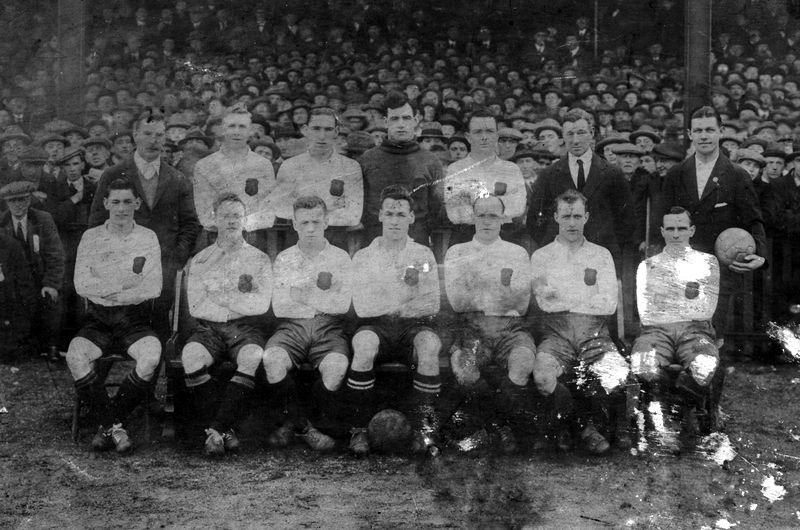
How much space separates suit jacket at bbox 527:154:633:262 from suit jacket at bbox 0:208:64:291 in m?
2.09

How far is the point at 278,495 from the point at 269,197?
53.9 inches

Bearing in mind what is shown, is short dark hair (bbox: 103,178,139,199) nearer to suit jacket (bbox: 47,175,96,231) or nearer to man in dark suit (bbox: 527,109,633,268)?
suit jacket (bbox: 47,175,96,231)

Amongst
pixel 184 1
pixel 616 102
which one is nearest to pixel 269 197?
pixel 184 1

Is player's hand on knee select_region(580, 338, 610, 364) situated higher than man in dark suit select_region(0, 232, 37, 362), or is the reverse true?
man in dark suit select_region(0, 232, 37, 362)

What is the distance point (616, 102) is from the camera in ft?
13.1

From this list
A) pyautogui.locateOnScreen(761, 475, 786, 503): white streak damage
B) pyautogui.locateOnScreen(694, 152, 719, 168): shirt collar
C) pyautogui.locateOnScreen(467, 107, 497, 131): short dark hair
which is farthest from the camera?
pyautogui.locateOnScreen(467, 107, 497, 131): short dark hair

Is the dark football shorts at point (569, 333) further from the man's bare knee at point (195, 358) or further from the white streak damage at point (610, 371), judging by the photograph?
the man's bare knee at point (195, 358)

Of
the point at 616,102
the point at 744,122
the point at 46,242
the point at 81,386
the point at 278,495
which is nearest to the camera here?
the point at 278,495

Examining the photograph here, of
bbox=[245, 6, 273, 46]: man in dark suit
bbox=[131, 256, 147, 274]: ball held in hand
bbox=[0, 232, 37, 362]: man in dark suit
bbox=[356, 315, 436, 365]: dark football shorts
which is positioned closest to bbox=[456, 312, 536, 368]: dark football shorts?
bbox=[356, 315, 436, 365]: dark football shorts

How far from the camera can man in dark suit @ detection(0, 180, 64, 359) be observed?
Answer: 137 inches

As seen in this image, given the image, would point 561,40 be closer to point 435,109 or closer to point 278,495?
point 435,109

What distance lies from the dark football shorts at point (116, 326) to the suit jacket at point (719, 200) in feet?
7.40

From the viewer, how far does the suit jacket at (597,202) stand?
3.41m

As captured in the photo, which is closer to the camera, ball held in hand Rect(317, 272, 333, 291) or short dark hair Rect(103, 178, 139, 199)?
ball held in hand Rect(317, 272, 333, 291)
